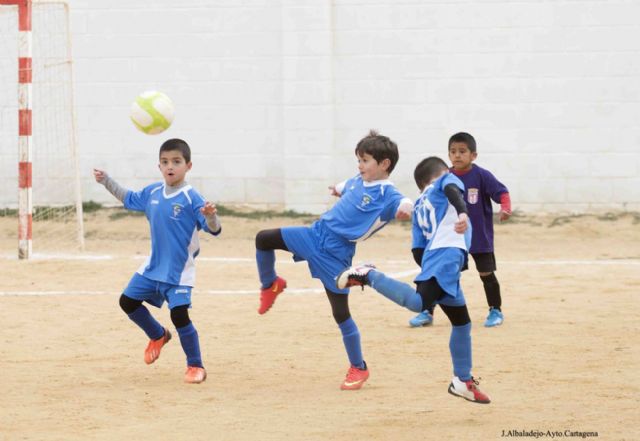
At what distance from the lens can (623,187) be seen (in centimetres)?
1568

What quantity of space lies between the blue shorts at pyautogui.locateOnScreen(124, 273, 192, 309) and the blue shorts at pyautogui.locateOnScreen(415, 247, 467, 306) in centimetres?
146

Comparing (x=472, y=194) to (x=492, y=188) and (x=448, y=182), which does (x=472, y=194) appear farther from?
(x=448, y=182)

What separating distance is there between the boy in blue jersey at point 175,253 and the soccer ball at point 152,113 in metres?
1.20

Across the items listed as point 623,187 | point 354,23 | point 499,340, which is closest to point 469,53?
point 354,23

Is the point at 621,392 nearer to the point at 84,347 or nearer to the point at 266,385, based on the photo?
the point at 266,385

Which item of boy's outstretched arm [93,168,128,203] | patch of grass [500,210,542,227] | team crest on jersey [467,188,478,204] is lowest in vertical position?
patch of grass [500,210,542,227]

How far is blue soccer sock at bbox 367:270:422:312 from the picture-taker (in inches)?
241

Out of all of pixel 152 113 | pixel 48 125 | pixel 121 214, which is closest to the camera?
pixel 152 113

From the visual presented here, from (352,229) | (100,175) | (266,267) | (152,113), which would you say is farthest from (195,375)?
(152,113)

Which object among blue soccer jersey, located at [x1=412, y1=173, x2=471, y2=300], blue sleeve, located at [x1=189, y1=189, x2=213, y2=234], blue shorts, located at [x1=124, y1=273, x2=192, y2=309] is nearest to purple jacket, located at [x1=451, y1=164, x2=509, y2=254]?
blue soccer jersey, located at [x1=412, y1=173, x2=471, y2=300]

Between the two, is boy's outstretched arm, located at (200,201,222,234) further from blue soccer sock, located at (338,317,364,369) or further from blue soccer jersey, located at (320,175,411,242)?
blue soccer sock, located at (338,317,364,369)

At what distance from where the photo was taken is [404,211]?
21.5 feet

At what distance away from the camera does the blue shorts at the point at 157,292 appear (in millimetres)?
6883

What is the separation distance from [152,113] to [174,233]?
4.90ft
